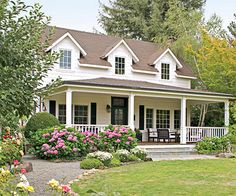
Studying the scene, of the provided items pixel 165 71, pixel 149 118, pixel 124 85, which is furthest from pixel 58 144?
Result: pixel 165 71

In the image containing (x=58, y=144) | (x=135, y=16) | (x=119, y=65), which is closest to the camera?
(x=58, y=144)

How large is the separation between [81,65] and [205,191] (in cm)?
1339

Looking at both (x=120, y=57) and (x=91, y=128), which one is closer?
(x=91, y=128)

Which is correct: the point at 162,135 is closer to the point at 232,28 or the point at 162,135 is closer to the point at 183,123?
the point at 183,123

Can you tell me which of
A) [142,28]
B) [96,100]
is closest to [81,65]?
[96,100]

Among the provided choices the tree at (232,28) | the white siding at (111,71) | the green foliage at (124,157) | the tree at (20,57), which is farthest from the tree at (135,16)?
the tree at (20,57)

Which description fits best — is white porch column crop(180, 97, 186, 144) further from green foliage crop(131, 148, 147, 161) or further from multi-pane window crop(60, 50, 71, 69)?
multi-pane window crop(60, 50, 71, 69)

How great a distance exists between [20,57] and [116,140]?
10210 millimetres

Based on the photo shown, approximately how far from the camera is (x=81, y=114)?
2031 centimetres

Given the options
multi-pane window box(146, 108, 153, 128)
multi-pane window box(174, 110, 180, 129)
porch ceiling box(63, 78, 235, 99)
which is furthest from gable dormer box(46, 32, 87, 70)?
multi-pane window box(174, 110, 180, 129)

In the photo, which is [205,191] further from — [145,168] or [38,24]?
[38,24]

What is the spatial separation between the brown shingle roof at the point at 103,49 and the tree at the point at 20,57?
1437 centimetres

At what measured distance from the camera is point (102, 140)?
15898mm

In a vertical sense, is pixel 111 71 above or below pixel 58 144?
above
